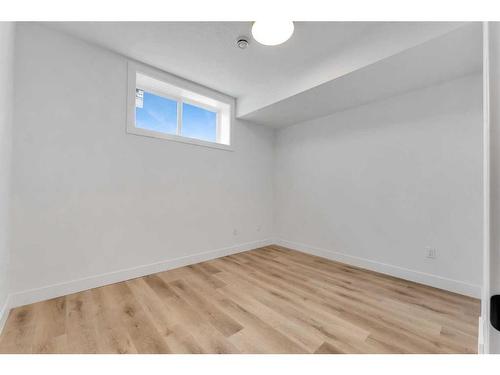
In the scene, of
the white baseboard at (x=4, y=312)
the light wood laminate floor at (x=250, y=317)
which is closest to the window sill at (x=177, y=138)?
the light wood laminate floor at (x=250, y=317)

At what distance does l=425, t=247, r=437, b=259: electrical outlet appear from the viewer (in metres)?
2.25

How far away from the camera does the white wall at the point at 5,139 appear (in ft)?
4.61

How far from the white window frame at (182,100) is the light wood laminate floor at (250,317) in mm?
1695

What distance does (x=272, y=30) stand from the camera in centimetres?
165

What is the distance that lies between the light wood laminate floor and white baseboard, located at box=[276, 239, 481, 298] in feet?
0.35

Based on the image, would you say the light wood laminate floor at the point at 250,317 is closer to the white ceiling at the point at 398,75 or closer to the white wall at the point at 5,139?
the white wall at the point at 5,139

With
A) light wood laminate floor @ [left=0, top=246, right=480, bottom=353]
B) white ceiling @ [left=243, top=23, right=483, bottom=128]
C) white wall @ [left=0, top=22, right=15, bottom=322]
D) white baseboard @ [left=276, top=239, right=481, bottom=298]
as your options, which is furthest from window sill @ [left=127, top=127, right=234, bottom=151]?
white baseboard @ [left=276, top=239, right=481, bottom=298]

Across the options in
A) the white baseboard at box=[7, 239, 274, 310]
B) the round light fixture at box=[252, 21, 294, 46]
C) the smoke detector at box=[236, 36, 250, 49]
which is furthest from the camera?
the smoke detector at box=[236, 36, 250, 49]

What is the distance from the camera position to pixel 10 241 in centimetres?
175

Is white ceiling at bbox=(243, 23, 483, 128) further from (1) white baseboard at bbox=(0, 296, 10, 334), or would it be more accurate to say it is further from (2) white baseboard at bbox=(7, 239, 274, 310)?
(1) white baseboard at bbox=(0, 296, 10, 334)

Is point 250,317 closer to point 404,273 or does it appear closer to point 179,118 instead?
point 404,273

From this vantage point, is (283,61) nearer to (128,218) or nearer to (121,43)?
(121,43)

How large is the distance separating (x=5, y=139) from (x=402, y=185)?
143 inches
